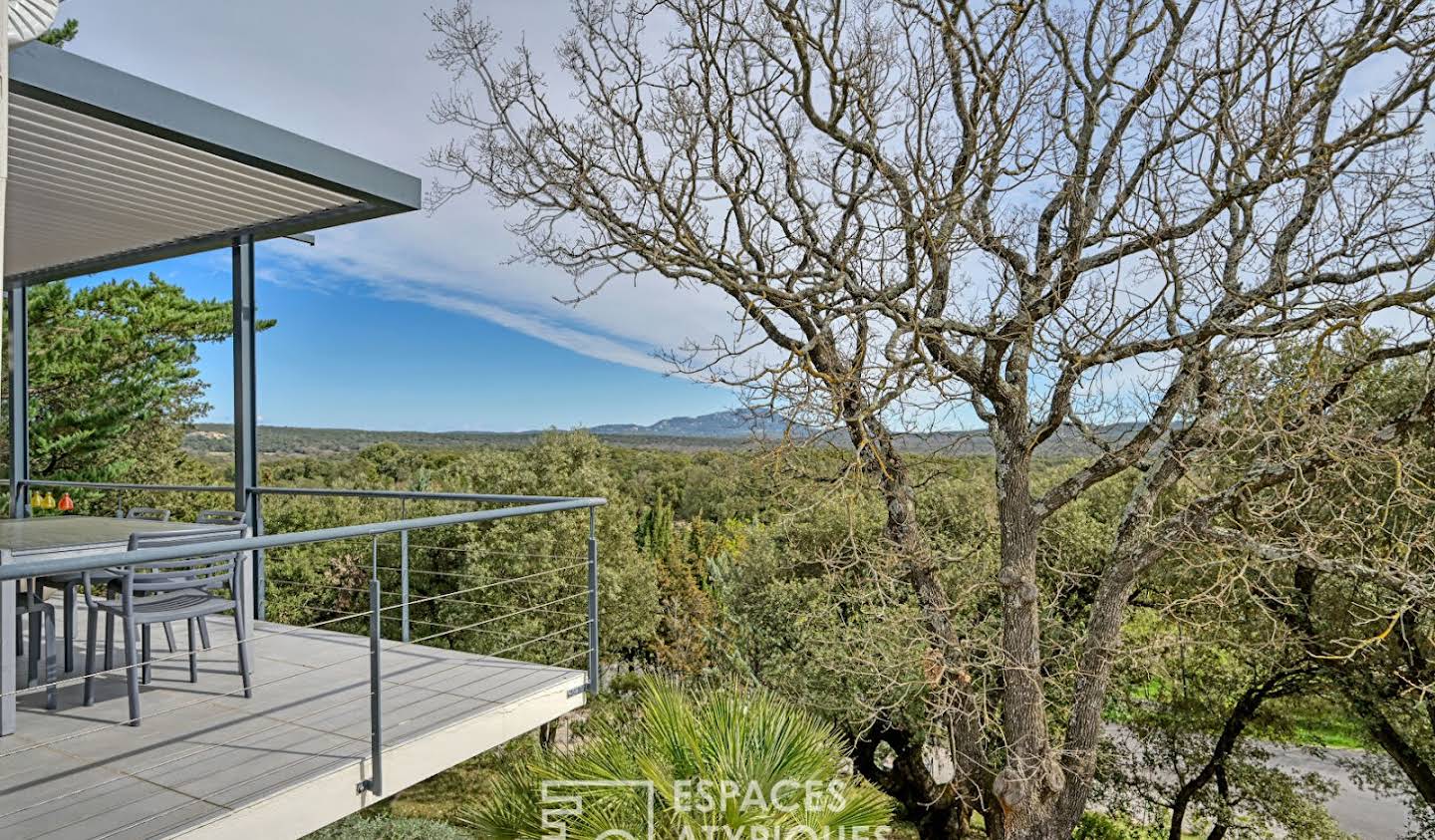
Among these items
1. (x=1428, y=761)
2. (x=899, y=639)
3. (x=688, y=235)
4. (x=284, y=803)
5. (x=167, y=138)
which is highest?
(x=688, y=235)

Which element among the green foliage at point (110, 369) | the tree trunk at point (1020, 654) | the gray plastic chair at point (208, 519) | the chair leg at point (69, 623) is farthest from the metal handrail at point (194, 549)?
the green foliage at point (110, 369)

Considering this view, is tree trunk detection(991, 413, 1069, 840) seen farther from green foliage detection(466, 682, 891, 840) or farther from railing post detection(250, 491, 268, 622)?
railing post detection(250, 491, 268, 622)

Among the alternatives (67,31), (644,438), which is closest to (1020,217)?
(644,438)

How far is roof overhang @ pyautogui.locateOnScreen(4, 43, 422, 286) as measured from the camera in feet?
12.5

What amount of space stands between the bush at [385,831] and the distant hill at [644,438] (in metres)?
4.34

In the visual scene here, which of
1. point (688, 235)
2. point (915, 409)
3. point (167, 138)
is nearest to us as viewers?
point (167, 138)

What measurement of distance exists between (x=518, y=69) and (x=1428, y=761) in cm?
1346

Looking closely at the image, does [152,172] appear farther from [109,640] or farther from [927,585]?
[927,585]

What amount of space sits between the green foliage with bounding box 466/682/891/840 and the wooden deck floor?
0.54 metres

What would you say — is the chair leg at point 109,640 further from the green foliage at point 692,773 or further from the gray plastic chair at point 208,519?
the green foliage at point 692,773

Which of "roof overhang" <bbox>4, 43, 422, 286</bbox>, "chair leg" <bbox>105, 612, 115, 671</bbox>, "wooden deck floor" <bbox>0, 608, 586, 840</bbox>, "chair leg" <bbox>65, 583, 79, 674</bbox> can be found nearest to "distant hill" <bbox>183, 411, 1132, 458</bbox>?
Result: "wooden deck floor" <bbox>0, 608, 586, 840</bbox>

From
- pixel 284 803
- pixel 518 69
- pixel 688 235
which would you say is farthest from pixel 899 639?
pixel 518 69

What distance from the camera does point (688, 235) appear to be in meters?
8.59

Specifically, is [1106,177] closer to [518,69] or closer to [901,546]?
[901,546]
